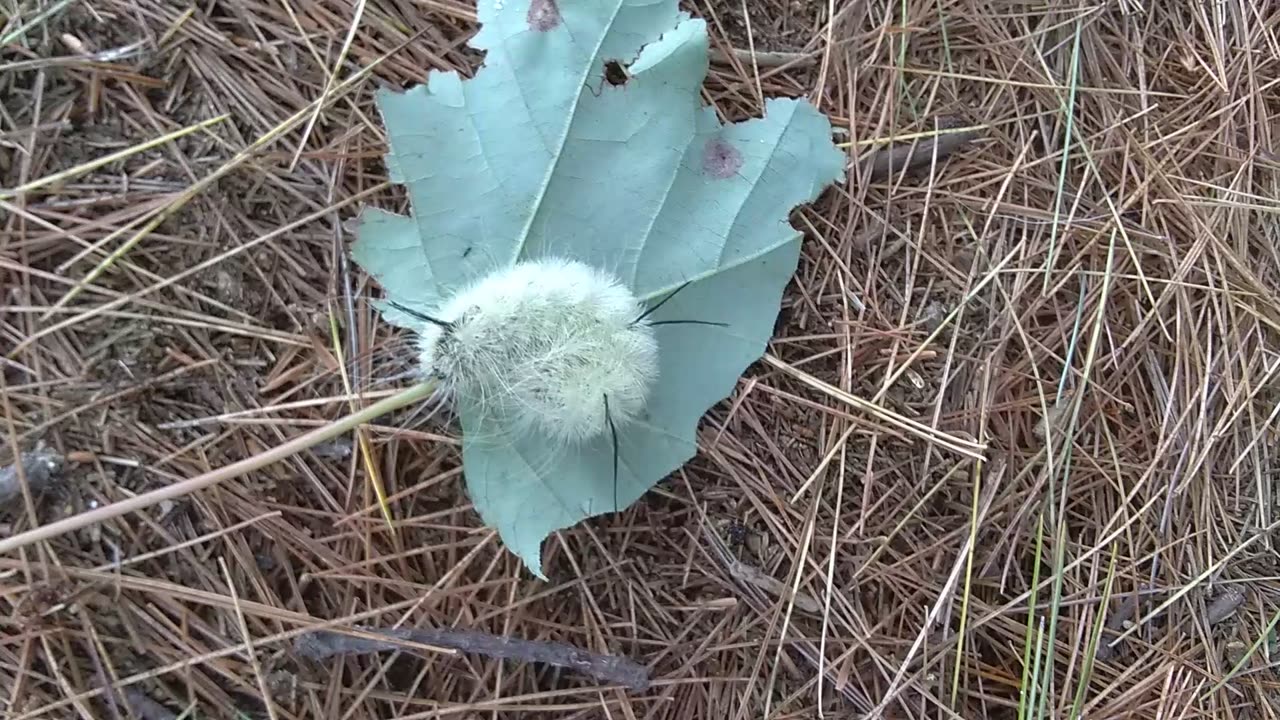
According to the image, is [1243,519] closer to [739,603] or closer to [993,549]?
[993,549]

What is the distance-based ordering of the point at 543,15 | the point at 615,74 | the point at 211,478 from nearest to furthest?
1. the point at 211,478
2. the point at 543,15
3. the point at 615,74

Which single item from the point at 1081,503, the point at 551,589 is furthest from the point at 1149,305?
the point at 551,589

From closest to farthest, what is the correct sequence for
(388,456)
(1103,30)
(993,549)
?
(388,456) < (993,549) < (1103,30)

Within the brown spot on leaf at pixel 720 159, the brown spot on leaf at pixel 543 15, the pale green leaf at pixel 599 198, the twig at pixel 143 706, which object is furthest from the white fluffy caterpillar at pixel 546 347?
the twig at pixel 143 706

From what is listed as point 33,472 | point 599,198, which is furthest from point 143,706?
point 599,198

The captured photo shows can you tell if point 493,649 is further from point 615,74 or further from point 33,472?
point 615,74
